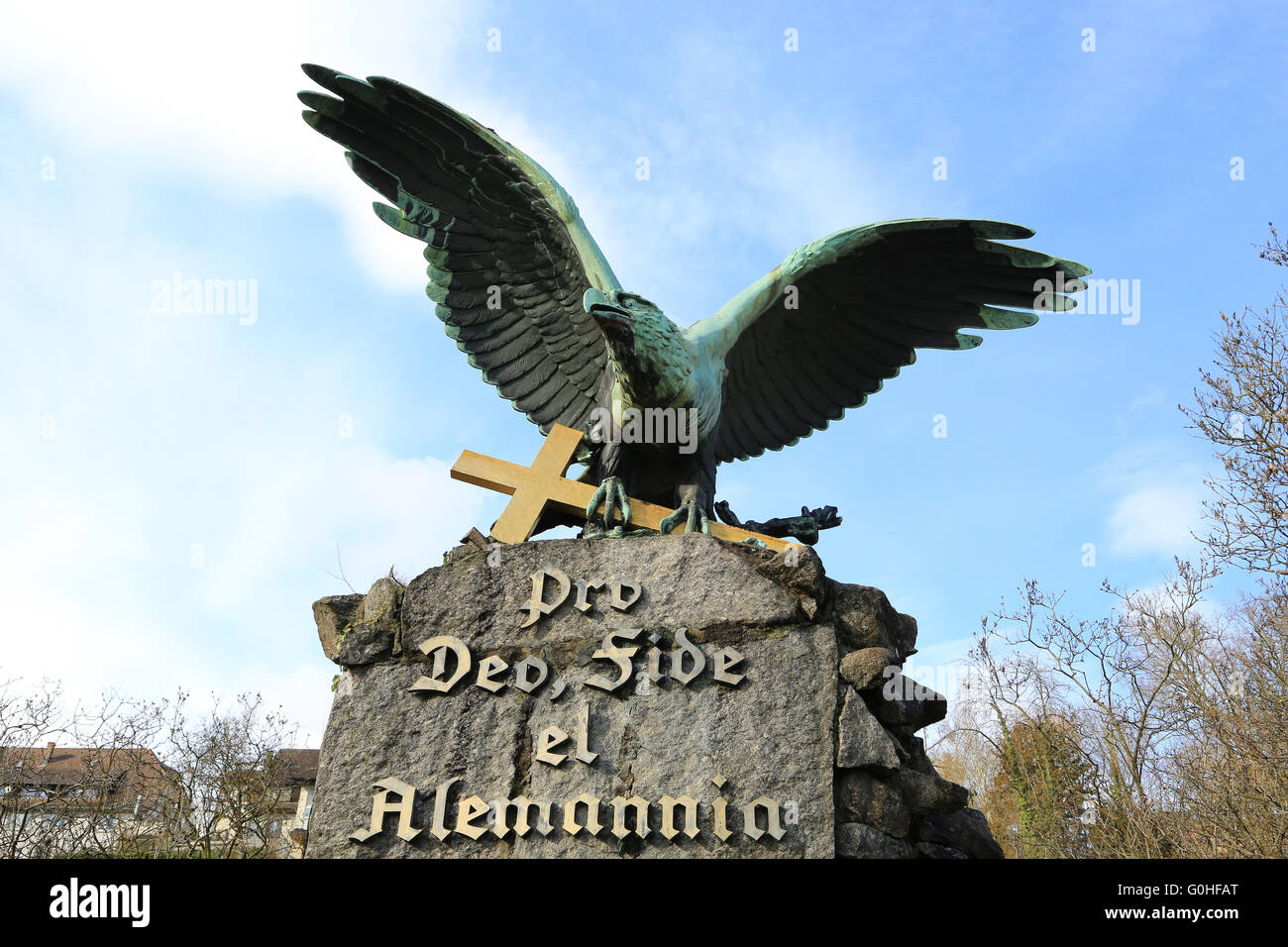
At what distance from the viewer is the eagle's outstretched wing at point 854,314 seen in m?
4.91

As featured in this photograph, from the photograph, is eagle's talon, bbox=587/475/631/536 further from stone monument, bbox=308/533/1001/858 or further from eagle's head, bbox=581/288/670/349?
eagle's head, bbox=581/288/670/349

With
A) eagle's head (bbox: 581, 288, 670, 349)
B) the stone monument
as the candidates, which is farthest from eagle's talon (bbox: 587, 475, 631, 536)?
eagle's head (bbox: 581, 288, 670, 349)

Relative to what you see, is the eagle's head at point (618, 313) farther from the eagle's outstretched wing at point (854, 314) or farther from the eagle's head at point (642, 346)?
the eagle's outstretched wing at point (854, 314)

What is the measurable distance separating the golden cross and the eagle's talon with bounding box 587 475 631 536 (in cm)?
3

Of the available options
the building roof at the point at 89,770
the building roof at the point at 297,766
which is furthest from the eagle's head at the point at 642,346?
the building roof at the point at 297,766

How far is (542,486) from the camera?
174 inches

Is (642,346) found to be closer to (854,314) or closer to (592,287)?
(592,287)

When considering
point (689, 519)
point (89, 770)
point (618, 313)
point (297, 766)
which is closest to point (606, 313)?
point (618, 313)

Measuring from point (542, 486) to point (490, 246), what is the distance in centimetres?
146
